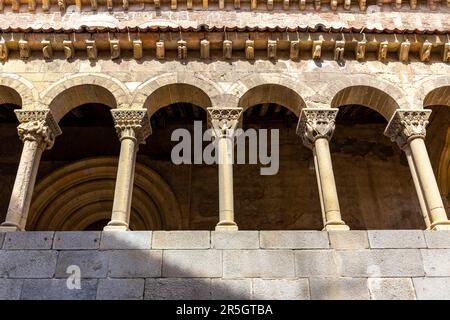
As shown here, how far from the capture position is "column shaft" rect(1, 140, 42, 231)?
20.2ft

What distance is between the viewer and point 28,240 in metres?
5.82

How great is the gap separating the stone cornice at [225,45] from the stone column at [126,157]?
1351mm

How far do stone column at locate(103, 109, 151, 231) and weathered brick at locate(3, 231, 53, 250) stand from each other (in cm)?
78

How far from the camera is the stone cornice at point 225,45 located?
7.75 meters

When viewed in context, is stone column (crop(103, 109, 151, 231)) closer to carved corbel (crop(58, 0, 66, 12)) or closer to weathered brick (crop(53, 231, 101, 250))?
weathered brick (crop(53, 231, 101, 250))

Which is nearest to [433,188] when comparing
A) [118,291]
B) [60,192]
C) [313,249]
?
[313,249]

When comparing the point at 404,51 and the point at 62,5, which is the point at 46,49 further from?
the point at 404,51

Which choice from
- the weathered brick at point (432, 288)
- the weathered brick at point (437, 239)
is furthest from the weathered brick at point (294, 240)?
the weathered brick at point (437, 239)

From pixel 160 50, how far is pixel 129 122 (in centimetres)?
156

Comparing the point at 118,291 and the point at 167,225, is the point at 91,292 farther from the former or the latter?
the point at 167,225

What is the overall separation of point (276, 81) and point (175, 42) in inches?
74.4

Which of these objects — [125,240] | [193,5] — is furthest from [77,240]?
[193,5]

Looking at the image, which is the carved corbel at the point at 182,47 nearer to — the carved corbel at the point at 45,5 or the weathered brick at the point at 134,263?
the weathered brick at the point at 134,263

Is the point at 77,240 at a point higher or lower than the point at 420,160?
lower
